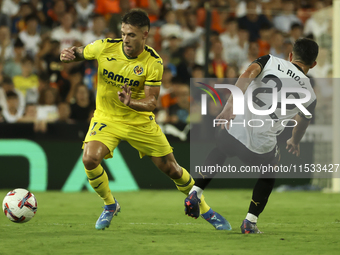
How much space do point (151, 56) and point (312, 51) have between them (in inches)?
66.2

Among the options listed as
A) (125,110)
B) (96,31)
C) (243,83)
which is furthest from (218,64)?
(243,83)

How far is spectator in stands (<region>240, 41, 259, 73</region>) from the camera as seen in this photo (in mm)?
10961

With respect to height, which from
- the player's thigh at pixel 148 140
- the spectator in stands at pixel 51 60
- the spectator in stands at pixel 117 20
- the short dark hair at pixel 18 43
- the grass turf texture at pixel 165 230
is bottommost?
the grass turf texture at pixel 165 230

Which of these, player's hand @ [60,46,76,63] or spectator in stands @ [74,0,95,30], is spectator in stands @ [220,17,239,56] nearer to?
spectator in stands @ [74,0,95,30]

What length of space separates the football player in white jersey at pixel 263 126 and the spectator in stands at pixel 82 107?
212 inches

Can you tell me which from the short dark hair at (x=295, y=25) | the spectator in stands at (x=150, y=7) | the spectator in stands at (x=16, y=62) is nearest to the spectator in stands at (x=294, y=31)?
the short dark hair at (x=295, y=25)

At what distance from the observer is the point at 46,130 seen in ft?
33.5

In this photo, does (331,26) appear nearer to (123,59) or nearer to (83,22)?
(83,22)

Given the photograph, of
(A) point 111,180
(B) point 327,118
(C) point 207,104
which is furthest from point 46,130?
(B) point 327,118

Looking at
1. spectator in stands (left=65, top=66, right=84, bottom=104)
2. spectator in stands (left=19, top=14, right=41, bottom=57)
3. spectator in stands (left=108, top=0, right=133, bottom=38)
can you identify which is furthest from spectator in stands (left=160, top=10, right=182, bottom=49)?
spectator in stands (left=19, top=14, right=41, bottom=57)

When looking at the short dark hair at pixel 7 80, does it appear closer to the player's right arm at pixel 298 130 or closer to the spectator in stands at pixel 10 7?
the spectator in stands at pixel 10 7

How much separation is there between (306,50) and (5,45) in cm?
839

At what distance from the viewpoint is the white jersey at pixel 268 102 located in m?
5.36

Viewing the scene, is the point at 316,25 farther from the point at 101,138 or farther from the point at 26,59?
the point at 101,138
